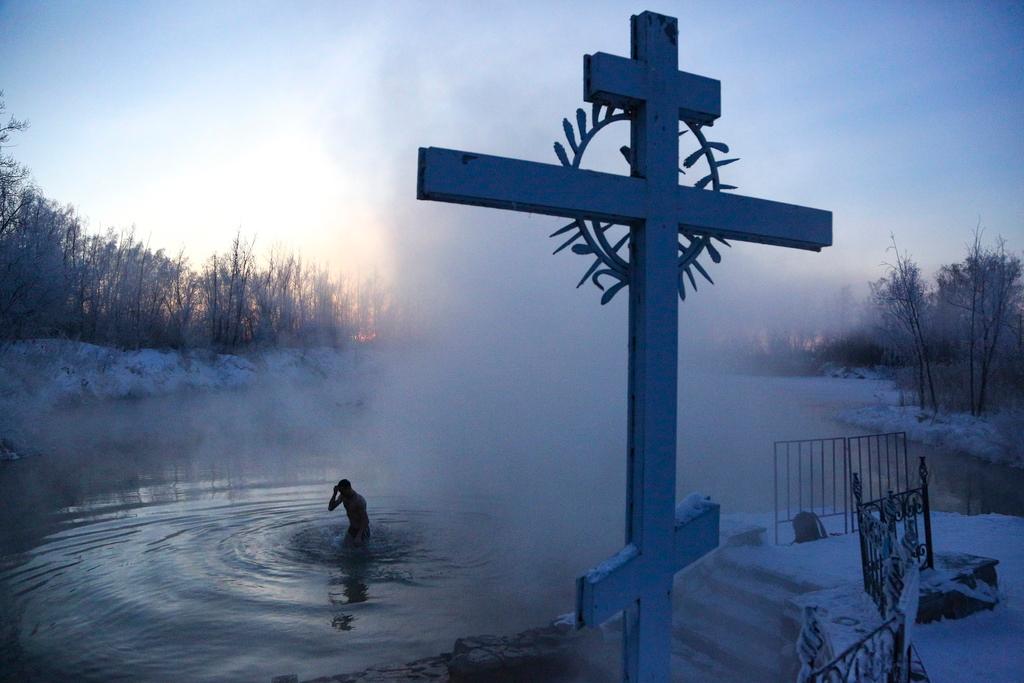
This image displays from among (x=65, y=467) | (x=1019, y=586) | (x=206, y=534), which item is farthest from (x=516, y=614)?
(x=65, y=467)

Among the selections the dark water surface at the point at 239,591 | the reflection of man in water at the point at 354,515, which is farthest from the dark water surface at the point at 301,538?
the reflection of man in water at the point at 354,515

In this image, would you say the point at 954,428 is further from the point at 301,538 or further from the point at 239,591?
the point at 239,591

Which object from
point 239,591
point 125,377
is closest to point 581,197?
point 239,591

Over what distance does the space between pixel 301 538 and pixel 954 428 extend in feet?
78.4

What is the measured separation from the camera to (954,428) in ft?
79.5

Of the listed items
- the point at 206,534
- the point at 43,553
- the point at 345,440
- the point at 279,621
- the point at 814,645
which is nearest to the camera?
the point at 814,645

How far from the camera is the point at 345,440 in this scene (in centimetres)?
2480

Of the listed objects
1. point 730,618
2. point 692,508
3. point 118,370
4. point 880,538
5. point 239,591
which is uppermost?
point 118,370

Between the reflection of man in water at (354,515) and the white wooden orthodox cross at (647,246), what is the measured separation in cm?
833

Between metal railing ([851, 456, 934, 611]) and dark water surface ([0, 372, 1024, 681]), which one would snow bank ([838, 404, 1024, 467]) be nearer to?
dark water surface ([0, 372, 1024, 681])

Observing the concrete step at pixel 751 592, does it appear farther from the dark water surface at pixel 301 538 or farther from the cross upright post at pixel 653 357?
the cross upright post at pixel 653 357

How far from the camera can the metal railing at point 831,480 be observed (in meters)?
8.80

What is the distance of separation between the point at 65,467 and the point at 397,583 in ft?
45.3

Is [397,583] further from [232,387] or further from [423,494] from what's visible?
[232,387]
